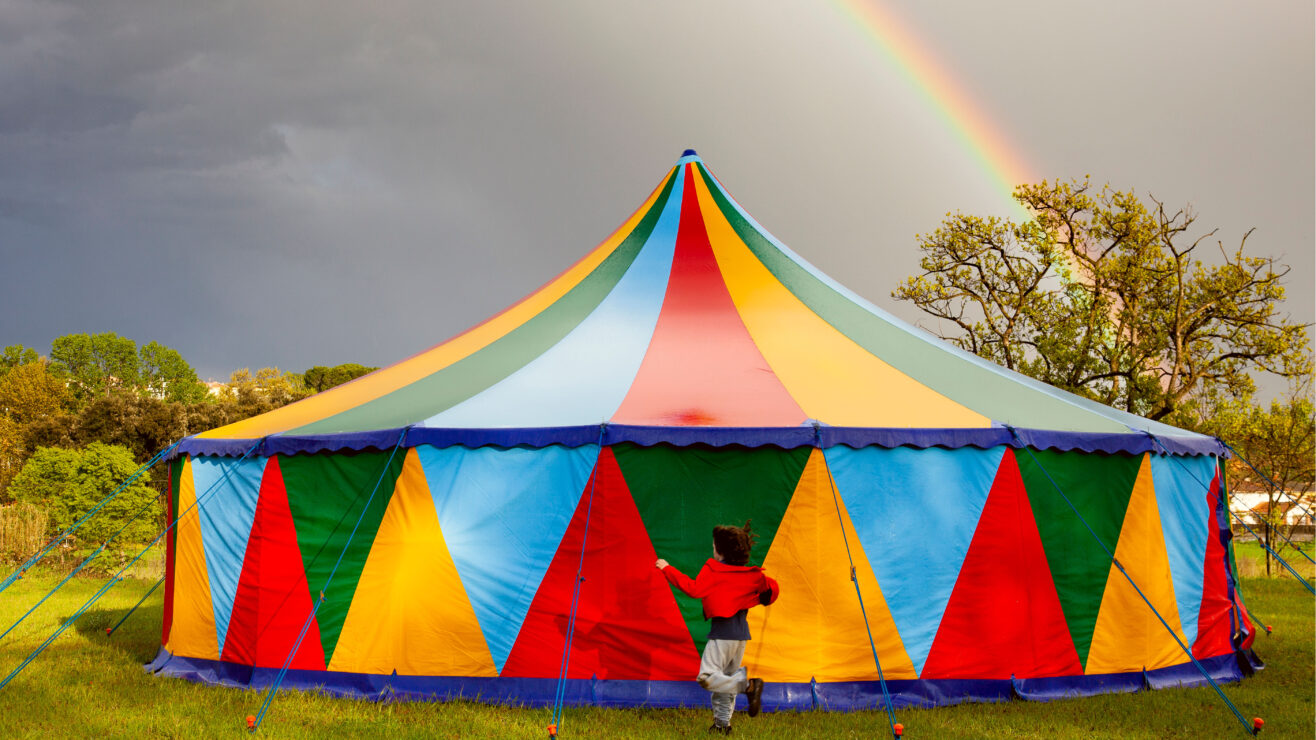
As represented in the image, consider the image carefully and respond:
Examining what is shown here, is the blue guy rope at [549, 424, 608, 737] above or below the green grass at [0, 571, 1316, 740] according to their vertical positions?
above

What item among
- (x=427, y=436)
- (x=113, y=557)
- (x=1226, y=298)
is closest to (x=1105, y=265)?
(x=1226, y=298)

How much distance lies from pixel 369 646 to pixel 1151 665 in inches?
210

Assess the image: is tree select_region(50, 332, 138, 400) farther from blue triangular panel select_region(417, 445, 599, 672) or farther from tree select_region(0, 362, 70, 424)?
blue triangular panel select_region(417, 445, 599, 672)

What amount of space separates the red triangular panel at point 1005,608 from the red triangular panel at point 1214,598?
1464mm

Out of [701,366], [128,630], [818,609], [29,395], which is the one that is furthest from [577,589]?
[29,395]

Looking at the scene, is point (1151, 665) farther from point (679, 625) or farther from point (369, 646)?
point (369, 646)

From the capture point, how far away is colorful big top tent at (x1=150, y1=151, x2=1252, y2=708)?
5.69 meters

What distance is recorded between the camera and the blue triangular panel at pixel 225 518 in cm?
640

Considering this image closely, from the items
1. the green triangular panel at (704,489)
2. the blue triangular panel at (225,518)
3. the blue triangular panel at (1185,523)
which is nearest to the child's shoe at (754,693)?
the green triangular panel at (704,489)

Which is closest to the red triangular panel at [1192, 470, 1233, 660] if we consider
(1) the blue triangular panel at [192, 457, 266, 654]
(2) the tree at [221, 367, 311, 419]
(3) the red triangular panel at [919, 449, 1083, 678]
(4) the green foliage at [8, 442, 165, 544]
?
(3) the red triangular panel at [919, 449, 1083, 678]

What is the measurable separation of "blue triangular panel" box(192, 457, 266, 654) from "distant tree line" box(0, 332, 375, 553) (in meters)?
7.60

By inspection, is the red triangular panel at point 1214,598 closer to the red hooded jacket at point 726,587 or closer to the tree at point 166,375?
the red hooded jacket at point 726,587

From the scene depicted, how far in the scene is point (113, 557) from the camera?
14039 mm

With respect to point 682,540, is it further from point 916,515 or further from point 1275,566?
point 1275,566
